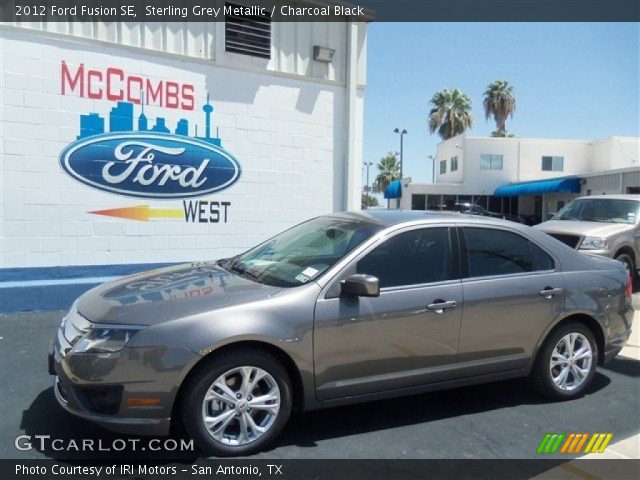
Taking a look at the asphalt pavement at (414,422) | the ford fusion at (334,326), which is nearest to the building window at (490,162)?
the asphalt pavement at (414,422)

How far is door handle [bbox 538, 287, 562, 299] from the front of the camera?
4.43 m

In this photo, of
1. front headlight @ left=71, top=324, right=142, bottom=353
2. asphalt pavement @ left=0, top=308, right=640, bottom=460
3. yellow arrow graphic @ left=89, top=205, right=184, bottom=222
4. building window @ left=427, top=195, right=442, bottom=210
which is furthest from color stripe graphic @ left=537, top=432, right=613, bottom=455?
building window @ left=427, top=195, right=442, bottom=210

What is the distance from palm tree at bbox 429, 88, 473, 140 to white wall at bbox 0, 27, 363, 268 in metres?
41.0

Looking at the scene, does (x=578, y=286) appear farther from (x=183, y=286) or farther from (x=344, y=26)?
(x=344, y=26)

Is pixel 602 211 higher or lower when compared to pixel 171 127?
lower

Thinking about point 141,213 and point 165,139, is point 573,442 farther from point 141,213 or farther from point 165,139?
point 165,139

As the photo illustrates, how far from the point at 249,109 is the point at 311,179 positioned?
1551mm

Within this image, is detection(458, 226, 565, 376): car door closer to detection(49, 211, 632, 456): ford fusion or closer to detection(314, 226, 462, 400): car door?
detection(49, 211, 632, 456): ford fusion

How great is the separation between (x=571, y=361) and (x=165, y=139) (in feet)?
19.4

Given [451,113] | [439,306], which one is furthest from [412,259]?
[451,113]

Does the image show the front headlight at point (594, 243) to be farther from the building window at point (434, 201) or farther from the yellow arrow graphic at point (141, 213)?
the building window at point (434, 201)

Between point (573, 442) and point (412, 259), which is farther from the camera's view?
point (412, 259)

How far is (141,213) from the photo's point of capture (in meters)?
7.67

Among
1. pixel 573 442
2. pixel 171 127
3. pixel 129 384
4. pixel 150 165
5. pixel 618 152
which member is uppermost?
pixel 618 152
